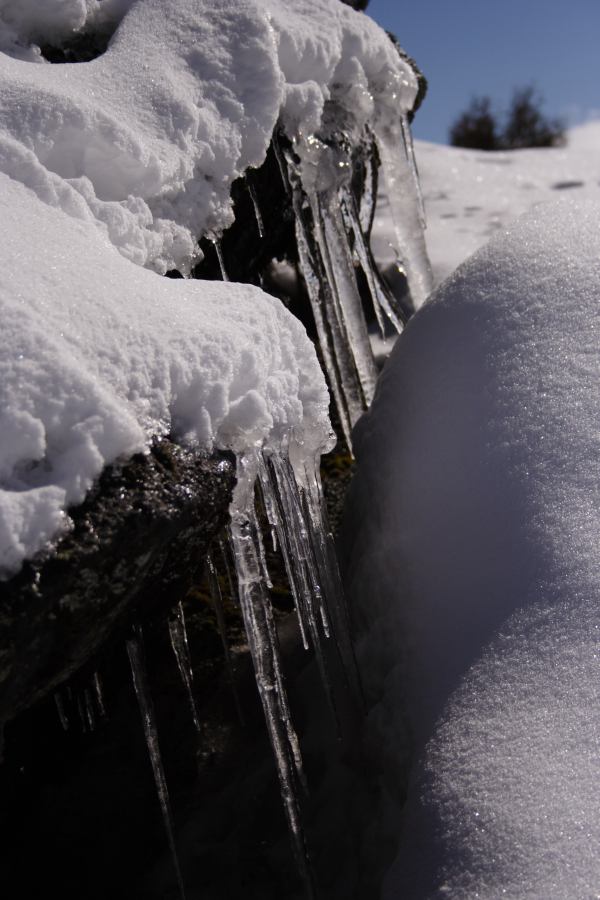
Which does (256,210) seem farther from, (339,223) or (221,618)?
(221,618)

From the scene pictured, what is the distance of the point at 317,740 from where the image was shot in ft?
7.92

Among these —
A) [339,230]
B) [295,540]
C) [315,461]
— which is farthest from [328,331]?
[295,540]

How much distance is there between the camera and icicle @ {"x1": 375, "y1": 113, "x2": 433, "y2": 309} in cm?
355

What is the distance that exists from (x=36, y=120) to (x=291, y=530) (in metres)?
1.19

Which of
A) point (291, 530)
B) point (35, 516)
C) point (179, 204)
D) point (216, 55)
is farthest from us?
point (216, 55)

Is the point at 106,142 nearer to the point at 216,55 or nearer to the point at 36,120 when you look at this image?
the point at 36,120

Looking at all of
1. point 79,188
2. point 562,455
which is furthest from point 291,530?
point 79,188

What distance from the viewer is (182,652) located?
2.42 m

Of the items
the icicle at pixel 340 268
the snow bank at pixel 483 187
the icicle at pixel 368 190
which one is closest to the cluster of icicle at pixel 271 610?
the icicle at pixel 340 268

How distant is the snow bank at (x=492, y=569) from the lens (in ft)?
5.14

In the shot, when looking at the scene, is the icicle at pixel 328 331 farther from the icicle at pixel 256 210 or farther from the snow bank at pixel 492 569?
the snow bank at pixel 492 569

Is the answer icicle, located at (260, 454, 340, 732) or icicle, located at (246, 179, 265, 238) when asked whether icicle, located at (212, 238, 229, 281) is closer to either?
icicle, located at (246, 179, 265, 238)

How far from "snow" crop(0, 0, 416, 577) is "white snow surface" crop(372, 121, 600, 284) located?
172 cm

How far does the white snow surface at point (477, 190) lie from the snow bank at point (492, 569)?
2.14m
